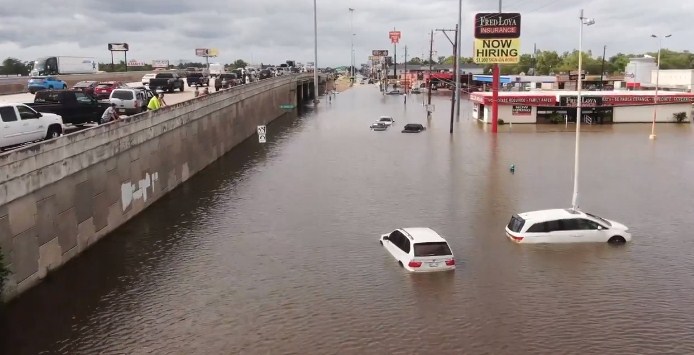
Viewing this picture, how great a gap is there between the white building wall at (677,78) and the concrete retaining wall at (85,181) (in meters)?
99.5

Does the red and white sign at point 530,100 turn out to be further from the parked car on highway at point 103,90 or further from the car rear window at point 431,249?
the car rear window at point 431,249

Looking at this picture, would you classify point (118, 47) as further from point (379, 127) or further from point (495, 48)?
point (495, 48)

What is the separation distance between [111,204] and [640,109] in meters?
69.4

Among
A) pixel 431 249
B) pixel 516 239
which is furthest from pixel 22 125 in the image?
pixel 516 239

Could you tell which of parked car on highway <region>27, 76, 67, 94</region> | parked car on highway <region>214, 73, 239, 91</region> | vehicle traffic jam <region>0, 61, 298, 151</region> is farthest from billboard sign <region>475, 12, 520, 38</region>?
parked car on highway <region>27, 76, 67, 94</region>

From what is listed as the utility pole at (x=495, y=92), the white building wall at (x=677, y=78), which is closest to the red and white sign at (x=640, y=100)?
the utility pole at (x=495, y=92)

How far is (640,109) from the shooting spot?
3152 inches

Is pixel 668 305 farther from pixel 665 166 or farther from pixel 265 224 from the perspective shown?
pixel 665 166

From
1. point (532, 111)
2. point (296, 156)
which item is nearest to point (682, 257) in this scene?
point (296, 156)

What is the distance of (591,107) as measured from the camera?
78.9 meters

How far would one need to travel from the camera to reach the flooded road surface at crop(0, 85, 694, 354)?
63.4 ft

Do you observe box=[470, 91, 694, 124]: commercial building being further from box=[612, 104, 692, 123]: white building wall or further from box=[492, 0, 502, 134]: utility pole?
box=[492, 0, 502, 134]: utility pole

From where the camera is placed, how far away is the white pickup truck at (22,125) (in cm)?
2581

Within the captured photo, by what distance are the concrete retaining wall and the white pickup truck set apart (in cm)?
225
